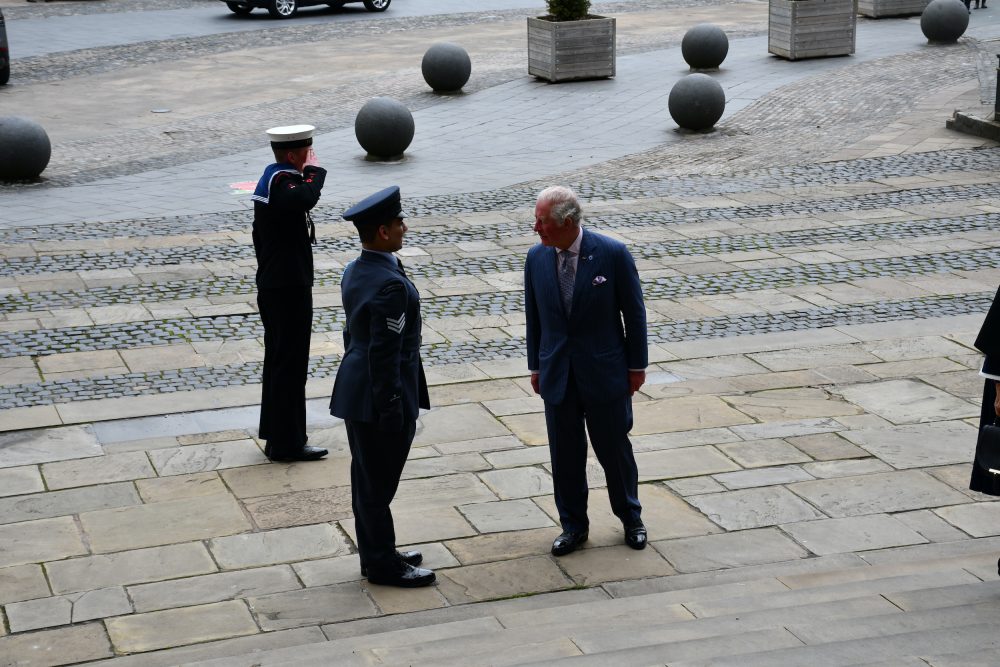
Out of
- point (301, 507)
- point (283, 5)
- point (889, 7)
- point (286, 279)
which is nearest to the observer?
point (301, 507)

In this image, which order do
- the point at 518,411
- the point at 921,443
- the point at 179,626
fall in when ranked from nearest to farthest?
the point at 179,626 → the point at 921,443 → the point at 518,411

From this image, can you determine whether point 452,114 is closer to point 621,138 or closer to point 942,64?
point 621,138

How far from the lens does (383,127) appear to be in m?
15.9

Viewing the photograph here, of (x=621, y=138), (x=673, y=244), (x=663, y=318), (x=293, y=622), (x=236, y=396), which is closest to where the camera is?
(x=293, y=622)

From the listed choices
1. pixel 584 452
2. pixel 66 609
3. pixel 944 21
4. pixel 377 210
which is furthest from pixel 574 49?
pixel 66 609

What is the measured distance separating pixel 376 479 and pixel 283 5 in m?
24.5

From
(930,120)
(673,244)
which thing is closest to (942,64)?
(930,120)

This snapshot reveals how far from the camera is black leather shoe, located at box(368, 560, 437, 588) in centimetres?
598

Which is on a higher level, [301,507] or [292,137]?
[292,137]

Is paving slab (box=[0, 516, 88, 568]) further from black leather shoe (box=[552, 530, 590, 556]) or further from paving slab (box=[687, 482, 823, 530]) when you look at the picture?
paving slab (box=[687, 482, 823, 530])

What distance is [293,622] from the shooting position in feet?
18.5

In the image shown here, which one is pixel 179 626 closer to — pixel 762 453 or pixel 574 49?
pixel 762 453

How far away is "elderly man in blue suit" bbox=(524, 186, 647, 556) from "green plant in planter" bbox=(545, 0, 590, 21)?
50.1ft

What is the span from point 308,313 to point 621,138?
33.1 feet
